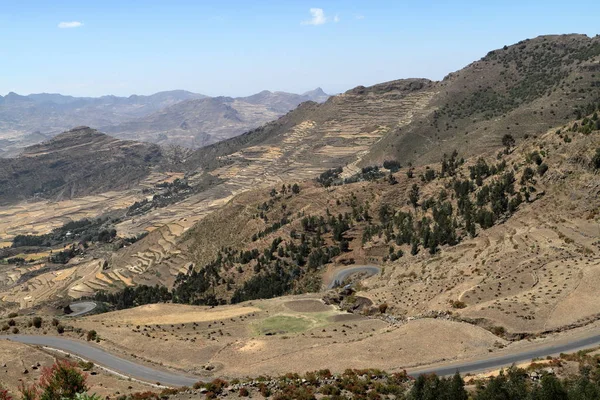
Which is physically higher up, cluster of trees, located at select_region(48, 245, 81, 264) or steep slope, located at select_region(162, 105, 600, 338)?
steep slope, located at select_region(162, 105, 600, 338)

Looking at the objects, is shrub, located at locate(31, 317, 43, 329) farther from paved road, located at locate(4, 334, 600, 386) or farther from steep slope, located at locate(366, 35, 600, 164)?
steep slope, located at locate(366, 35, 600, 164)

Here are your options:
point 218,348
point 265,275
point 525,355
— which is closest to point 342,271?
point 265,275

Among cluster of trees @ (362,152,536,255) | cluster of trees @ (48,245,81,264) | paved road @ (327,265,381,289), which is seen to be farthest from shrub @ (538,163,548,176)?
cluster of trees @ (48,245,81,264)

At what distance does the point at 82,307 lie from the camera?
97.6 meters

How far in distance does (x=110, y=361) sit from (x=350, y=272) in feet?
156

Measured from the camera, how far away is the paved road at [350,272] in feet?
273

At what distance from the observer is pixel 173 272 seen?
121m

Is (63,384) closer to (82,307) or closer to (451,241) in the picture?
(451,241)

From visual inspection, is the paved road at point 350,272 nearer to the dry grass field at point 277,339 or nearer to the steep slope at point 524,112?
the dry grass field at point 277,339

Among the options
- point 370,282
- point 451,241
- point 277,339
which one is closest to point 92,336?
point 277,339

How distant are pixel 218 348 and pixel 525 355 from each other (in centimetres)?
2911

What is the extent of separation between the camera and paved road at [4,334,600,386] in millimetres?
39438

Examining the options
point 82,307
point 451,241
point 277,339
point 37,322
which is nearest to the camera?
point 277,339

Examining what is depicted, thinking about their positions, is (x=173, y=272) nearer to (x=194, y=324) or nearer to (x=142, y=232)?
(x=194, y=324)
